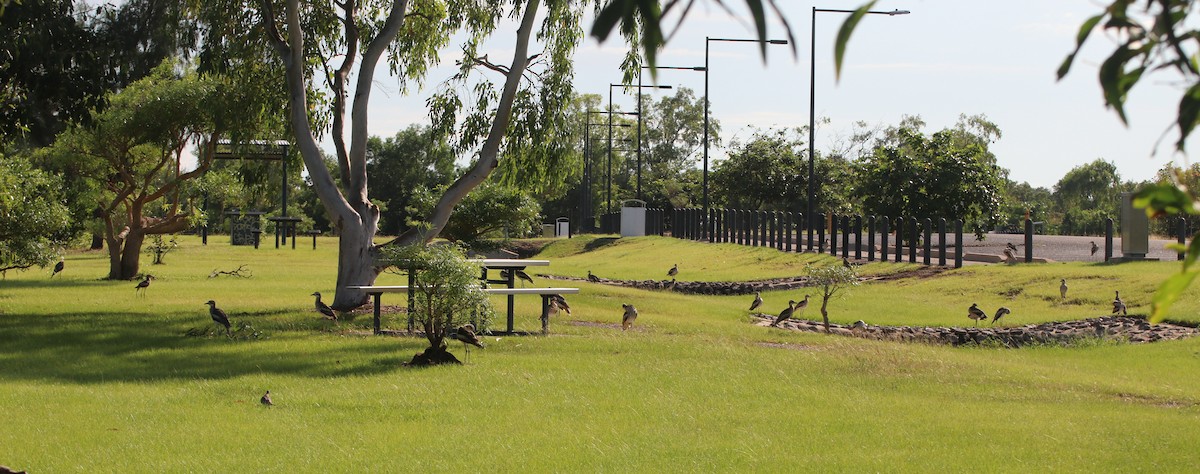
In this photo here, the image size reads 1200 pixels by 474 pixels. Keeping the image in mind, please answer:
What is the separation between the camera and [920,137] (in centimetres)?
3950

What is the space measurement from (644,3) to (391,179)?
88744 mm

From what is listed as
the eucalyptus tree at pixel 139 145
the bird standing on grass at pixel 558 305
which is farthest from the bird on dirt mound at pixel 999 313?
the eucalyptus tree at pixel 139 145

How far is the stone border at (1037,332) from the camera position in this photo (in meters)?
16.6

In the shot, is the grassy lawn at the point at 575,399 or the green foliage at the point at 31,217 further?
the green foliage at the point at 31,217

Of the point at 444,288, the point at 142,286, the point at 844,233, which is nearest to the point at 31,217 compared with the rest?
the point at 142,286

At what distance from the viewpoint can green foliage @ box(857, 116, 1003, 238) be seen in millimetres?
37344

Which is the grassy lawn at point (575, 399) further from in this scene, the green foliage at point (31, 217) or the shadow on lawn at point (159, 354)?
the green foliage at point (31, 217)

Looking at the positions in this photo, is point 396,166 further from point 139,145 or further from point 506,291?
point 506,291

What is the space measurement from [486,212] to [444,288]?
2863cm

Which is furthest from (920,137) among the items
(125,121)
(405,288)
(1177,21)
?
(1177,21)

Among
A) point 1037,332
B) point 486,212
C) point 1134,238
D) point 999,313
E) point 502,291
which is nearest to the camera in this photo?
point 502,291

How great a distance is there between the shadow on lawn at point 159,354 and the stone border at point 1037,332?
733cm

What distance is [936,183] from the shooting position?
37281mm

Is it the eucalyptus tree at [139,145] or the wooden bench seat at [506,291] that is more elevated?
the eucalyptus tree at [139,145]
